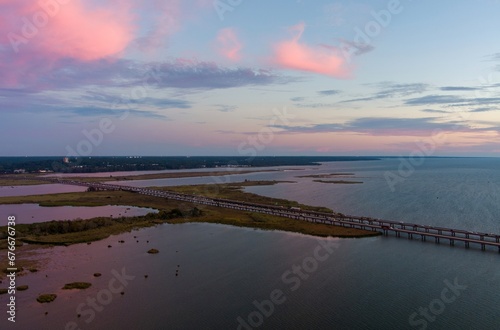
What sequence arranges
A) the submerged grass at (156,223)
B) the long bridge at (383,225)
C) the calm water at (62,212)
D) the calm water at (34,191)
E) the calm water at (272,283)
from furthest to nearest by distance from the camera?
the calm water at (34,191)
the calm water at (62,212)
the submerged grass at (156,223)
the long bridge at (383,225)
the calm water at (272,283)

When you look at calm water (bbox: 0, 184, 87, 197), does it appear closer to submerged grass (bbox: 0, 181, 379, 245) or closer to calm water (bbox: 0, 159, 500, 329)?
submerged grass (bbox: 0, 181, 379, 245)

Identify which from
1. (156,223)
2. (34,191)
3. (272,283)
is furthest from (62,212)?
(272,283)

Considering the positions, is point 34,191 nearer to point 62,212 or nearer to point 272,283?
point 62,212

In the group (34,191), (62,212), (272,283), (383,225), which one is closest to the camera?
(272,283)

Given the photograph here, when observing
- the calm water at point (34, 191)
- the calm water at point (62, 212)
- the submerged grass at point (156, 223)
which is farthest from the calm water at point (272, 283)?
the calm water at point (34, 191)

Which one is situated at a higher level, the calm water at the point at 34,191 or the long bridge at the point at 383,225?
the long bridge at the point at 383,225

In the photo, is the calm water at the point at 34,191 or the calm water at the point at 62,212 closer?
the calm water at the point at 62,212

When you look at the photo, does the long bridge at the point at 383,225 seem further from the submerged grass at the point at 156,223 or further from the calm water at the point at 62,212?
the calm water at the point at 62,212
